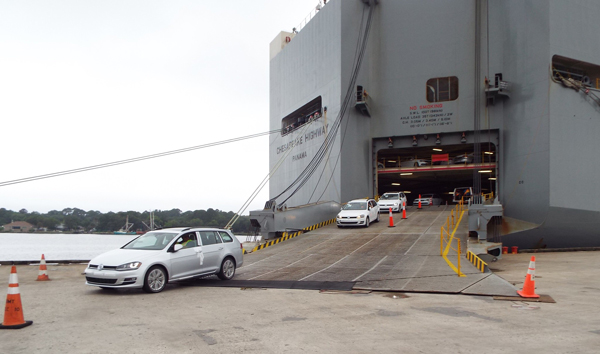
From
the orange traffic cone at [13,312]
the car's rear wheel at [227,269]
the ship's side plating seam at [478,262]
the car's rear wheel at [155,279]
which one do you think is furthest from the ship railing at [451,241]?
the orange traffic cone at [13,312]

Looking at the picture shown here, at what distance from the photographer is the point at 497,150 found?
28.7 meters

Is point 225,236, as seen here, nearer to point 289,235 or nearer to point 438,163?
point 289,235

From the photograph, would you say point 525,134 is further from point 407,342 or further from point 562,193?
point 407,342

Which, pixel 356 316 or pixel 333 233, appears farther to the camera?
pixel 333 233

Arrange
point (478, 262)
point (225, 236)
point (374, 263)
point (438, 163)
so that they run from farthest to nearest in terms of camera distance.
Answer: point (438, 163) < point (374, 263) < point (478, 262) < point (225, 236)

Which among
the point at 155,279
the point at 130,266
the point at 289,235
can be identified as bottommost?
the point at 289,235

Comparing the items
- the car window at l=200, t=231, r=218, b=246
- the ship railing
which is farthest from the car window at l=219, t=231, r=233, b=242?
the ship railing

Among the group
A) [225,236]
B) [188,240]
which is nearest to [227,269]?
[225,236]

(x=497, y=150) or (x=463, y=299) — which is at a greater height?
(x=497, y=150)

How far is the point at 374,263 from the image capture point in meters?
14.9

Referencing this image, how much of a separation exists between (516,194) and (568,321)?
67.4 ft

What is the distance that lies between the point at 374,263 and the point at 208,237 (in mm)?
5583

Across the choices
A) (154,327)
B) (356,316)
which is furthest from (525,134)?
(154,327)

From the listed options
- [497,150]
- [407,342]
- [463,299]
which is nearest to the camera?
[407,342]
